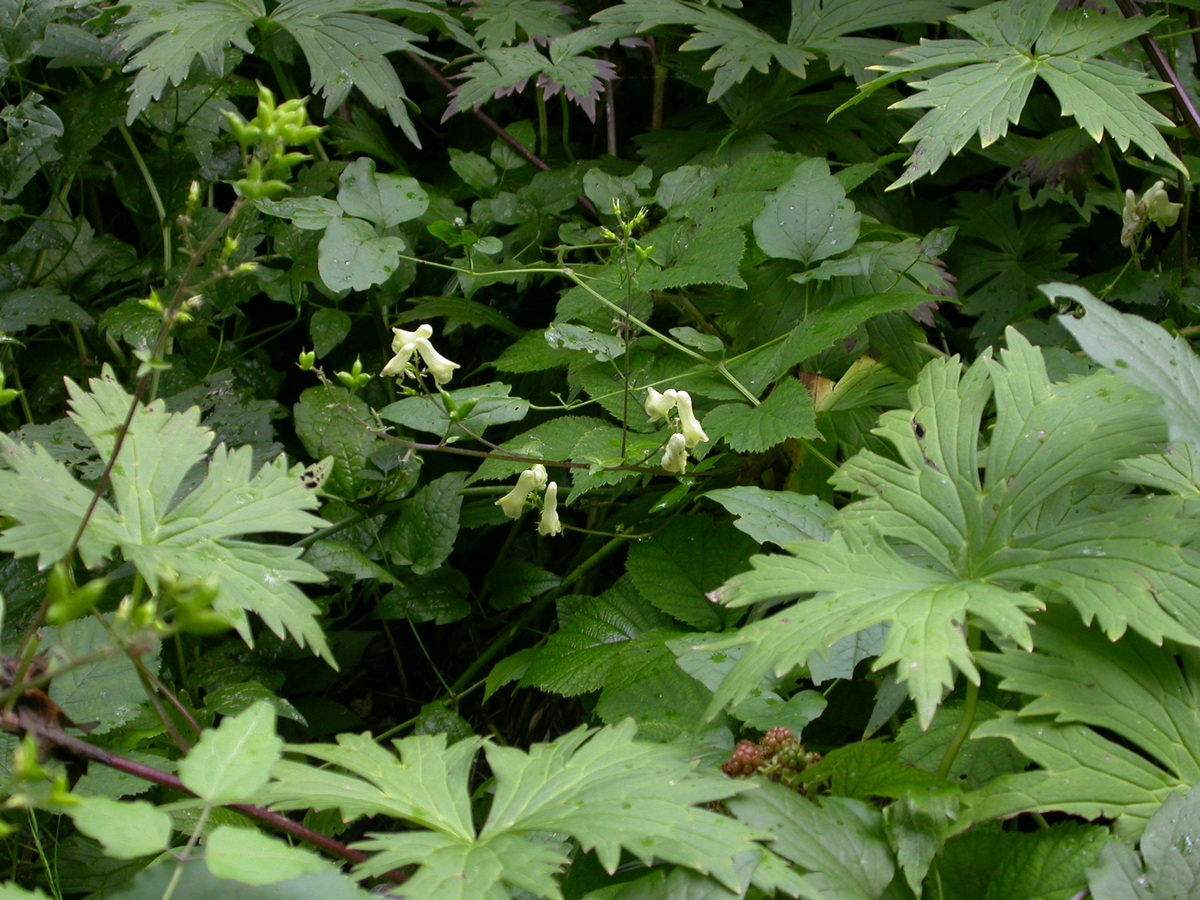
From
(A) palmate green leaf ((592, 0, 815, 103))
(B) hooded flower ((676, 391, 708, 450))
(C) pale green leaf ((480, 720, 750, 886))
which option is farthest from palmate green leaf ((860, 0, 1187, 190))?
(C) pale green leaf ((480, 720, 750, 886))

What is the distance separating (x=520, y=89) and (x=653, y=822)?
1.51 m

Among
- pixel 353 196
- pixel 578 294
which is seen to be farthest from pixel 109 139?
pixel 578 294

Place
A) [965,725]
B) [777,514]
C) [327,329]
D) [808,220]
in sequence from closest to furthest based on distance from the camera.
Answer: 1. [965,725]
2. [777,514]
3. [808,220]
4. [327,329]

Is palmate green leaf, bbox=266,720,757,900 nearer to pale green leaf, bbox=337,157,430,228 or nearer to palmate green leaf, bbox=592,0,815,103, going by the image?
pale green leaf, bbox=337,157,430,228

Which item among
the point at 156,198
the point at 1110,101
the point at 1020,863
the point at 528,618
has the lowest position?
the point at 528,618

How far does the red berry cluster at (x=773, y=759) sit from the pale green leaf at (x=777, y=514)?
0.24m

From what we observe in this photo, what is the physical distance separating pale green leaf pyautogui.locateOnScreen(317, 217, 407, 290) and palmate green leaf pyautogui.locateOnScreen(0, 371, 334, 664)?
22.4 inches

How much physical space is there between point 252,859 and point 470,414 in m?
0.81

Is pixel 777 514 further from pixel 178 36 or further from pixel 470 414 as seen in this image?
pixel 178 36

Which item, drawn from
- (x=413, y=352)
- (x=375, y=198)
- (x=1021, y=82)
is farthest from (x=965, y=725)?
(x=375, y=198)

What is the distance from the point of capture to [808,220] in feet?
5.02

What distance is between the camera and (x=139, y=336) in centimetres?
170

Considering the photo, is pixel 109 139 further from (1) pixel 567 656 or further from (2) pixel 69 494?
(1) pixel 567 656

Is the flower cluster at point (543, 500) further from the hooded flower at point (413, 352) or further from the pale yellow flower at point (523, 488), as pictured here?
the hooded flower at point (413, 352)
